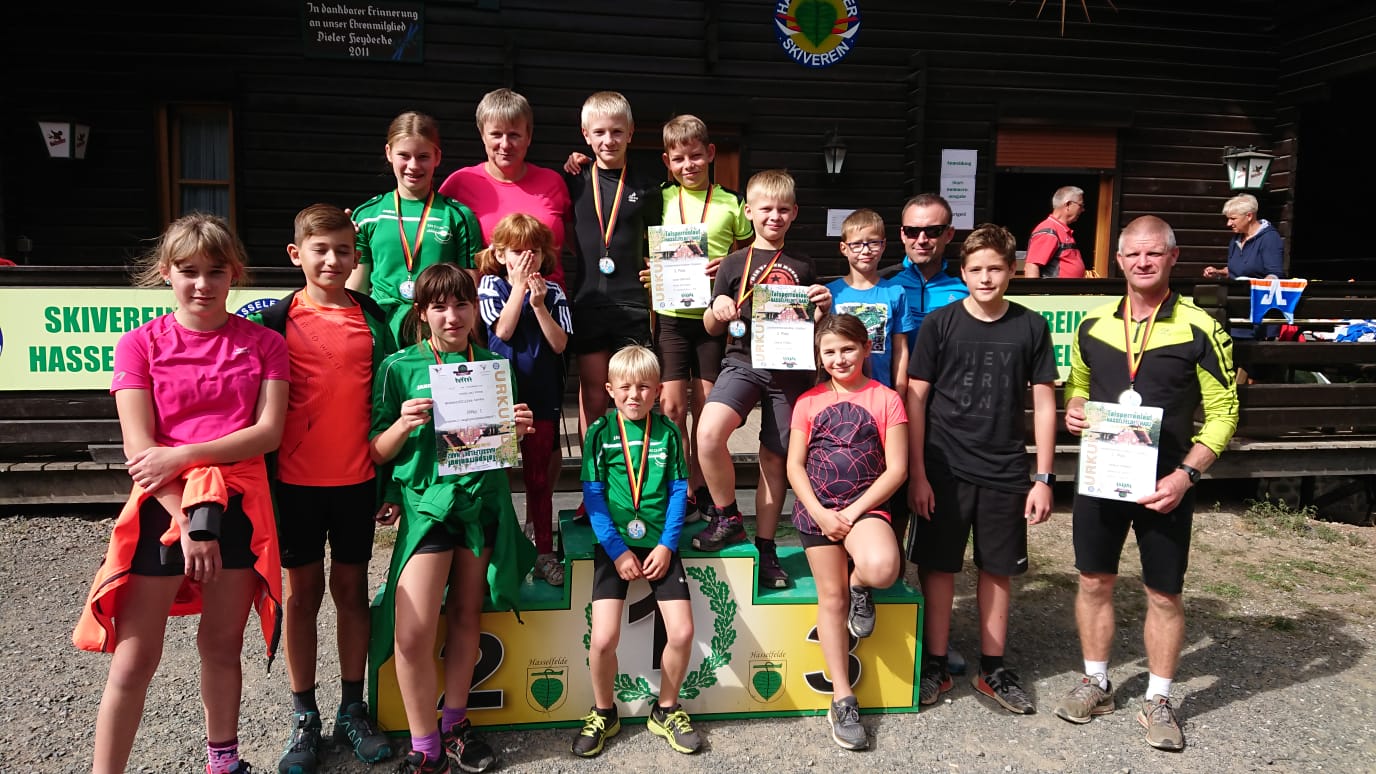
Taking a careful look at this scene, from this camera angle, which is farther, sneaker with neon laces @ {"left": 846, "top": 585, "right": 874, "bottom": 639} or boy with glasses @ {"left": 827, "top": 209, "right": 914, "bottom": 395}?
boy with glasses @ {"left": 827, "top": 209, "right": 914, "bottom": 395}

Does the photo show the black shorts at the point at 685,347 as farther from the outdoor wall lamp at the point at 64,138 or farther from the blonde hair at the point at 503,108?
the outdoor wall lamp at the point at 64,138

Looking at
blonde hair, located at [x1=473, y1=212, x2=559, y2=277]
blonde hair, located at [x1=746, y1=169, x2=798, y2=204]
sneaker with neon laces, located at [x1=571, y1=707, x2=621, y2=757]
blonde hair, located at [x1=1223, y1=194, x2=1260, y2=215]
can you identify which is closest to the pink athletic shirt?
blonde hair, located at [x1=473, y1=212, x2=559, y2=277]

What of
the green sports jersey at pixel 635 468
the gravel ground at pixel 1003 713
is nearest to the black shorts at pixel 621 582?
the green sports jersey at pixel 635 468

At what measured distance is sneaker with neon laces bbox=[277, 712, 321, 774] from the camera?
2.76m

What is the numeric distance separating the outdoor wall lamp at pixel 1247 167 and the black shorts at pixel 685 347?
8089mm

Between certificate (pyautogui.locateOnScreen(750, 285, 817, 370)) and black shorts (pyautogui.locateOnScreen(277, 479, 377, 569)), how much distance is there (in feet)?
5.02

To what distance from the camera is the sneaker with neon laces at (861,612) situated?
311 cm

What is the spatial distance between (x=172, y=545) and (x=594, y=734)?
1.48 m

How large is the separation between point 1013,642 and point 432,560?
2.81 m

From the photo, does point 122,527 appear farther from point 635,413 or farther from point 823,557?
point 823,557

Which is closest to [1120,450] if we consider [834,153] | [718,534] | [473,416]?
[718,534]

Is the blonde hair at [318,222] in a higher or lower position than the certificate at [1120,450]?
higher

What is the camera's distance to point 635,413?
3.01 m

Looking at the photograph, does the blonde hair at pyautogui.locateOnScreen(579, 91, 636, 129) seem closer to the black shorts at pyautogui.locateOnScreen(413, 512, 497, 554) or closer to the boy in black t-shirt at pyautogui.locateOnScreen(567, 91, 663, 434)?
the boy in black t-shirt at pyautogui.locateOnScreen(567, 91, 663, 434)
